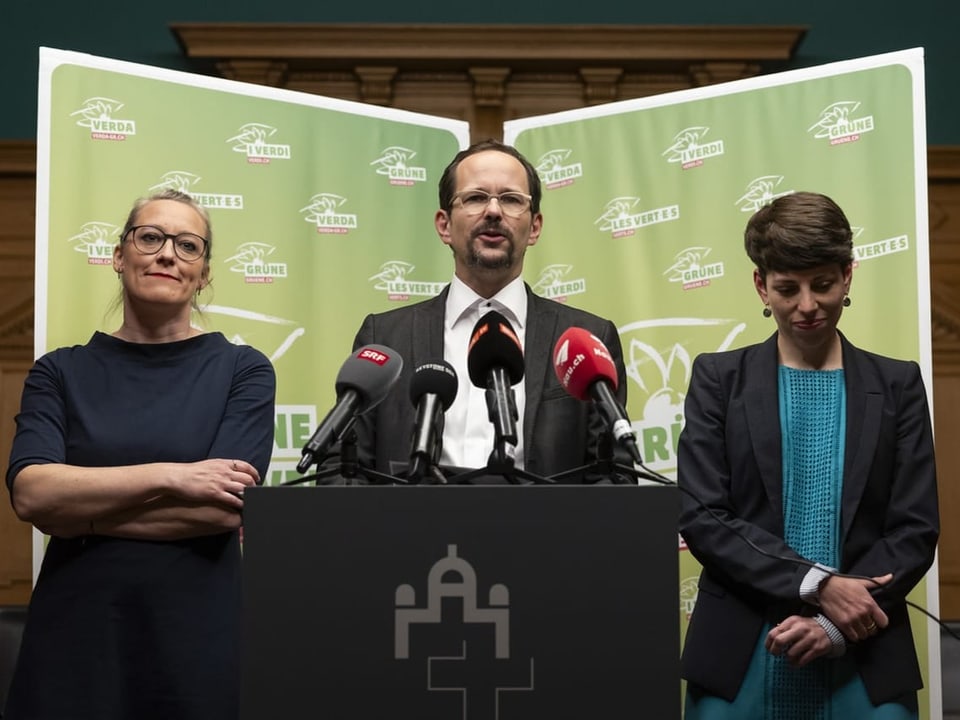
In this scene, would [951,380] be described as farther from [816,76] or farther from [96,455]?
[96,455]

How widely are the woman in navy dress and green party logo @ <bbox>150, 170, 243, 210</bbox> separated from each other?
3.81 feet

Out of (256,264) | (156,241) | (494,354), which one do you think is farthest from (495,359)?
(256,264)

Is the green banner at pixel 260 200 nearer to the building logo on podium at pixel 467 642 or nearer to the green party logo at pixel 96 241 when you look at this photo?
the green party logo at pixel 96 241

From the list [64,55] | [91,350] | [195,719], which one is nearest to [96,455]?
[91,350]

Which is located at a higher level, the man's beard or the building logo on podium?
the man's beard

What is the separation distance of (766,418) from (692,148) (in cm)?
152

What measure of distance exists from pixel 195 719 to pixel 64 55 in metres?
2.00

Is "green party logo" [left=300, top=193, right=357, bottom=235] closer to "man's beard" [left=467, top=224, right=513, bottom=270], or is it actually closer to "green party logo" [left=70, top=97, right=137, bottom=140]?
"green party logo" [left=70, top=97, right=137, bottom=140]

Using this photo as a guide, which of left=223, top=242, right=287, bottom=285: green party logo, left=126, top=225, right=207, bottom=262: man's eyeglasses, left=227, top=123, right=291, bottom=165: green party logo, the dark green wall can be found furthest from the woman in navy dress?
the dark green wall

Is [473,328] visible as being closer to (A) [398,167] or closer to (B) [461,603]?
(B) [461,603]

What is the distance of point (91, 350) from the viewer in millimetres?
2426

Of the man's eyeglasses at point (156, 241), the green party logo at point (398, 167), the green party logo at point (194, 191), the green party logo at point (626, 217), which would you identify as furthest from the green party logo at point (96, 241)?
the green party logo at point (626, 217)

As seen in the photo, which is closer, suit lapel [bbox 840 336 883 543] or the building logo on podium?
the building logo on podium

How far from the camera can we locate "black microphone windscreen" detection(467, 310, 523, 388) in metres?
1.73
